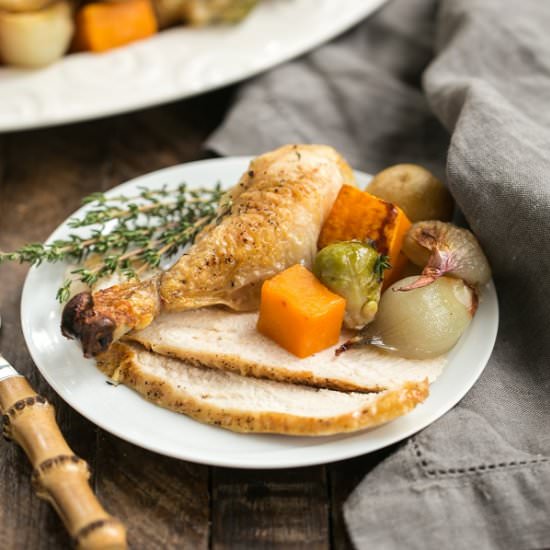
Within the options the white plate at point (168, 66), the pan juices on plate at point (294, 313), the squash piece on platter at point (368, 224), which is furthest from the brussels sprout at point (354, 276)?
the white plate at point (168, 66)

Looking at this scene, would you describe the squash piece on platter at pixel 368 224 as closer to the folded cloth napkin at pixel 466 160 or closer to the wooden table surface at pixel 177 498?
the folded cloth napkin at pixel 466 160

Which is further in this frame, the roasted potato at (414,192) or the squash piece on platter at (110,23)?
the squash piece on platter at (110,23)

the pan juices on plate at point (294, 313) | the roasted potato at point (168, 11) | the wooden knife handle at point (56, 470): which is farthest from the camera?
the roasted potato at point (168, 11)

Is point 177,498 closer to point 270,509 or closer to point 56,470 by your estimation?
point 270,509

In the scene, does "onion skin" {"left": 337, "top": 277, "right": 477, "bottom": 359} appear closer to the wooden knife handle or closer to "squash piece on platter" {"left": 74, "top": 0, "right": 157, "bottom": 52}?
the wooden knife handle

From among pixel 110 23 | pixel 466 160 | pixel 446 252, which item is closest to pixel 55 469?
pixel 446 252

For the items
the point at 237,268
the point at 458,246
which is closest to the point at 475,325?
the point at 458,246

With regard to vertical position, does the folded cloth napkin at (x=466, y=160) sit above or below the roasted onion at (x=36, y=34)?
below
